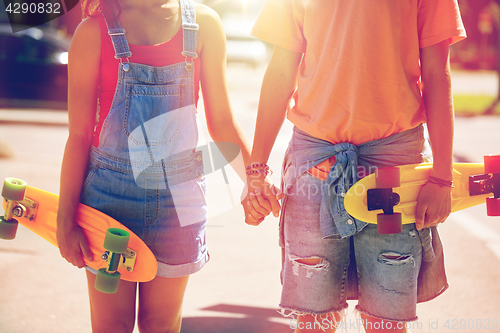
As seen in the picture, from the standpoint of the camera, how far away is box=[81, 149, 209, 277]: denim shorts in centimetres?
184

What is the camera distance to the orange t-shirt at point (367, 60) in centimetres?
176

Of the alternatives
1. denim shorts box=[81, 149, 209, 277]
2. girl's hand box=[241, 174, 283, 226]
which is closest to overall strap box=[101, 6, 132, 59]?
denim shorts box=[81, 149, 209, 277]

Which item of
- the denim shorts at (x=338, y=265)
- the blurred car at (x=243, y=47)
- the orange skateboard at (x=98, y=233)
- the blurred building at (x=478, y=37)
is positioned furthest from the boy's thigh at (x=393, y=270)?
the blurred building at (x=478, y=37)

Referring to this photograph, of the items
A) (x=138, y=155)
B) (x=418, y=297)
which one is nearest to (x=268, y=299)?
(x=418, y=297)

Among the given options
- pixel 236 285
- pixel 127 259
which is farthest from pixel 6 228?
pixel 236 285

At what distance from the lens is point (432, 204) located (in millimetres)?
1790

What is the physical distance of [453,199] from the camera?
1.91 meters

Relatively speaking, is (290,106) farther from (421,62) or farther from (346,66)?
(421,62)

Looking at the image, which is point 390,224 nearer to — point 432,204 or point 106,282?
point 432,204

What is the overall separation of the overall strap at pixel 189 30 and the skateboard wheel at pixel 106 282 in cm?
82

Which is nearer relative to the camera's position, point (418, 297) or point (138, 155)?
point (138, 155)

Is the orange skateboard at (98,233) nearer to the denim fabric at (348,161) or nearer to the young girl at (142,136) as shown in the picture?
the young girl at (142,136)

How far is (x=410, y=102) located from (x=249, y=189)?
675 mm

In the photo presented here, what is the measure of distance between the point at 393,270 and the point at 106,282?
3.29ft
